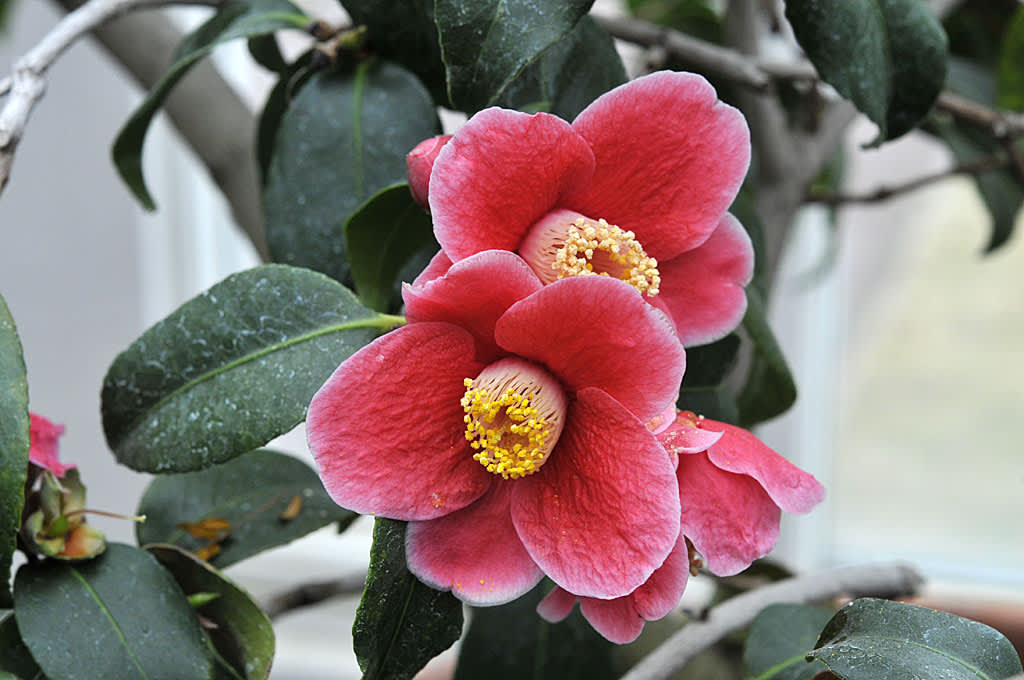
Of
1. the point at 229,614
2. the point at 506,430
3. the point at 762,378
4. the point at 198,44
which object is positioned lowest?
the point at 762,378

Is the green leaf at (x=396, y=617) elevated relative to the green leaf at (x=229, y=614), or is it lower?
elevated

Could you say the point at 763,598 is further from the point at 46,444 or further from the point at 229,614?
the point at 46,444

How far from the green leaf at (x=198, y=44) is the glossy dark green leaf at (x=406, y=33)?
0.06m

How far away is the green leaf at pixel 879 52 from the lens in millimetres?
447

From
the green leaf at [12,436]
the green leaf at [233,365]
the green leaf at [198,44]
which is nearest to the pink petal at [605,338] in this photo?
the green leaf at [233,365]

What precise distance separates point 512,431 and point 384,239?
6.5 inches

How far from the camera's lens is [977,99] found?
935 millimetres

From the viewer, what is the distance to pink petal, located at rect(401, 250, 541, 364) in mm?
328

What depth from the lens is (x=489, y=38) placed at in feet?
1.28

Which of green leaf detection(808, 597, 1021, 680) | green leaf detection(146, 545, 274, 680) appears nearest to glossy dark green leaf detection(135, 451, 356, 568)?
green leaf detection(146, 545, 274, 680)

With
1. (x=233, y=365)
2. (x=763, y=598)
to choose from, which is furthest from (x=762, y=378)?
(x=233, y=365)

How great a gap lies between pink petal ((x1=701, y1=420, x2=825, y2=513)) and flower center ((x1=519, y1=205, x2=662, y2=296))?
2.7 inches

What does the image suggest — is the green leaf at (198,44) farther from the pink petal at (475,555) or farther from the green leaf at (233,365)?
the pink petal at (475,555)

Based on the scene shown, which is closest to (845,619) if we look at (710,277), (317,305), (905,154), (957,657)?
(957,657)
